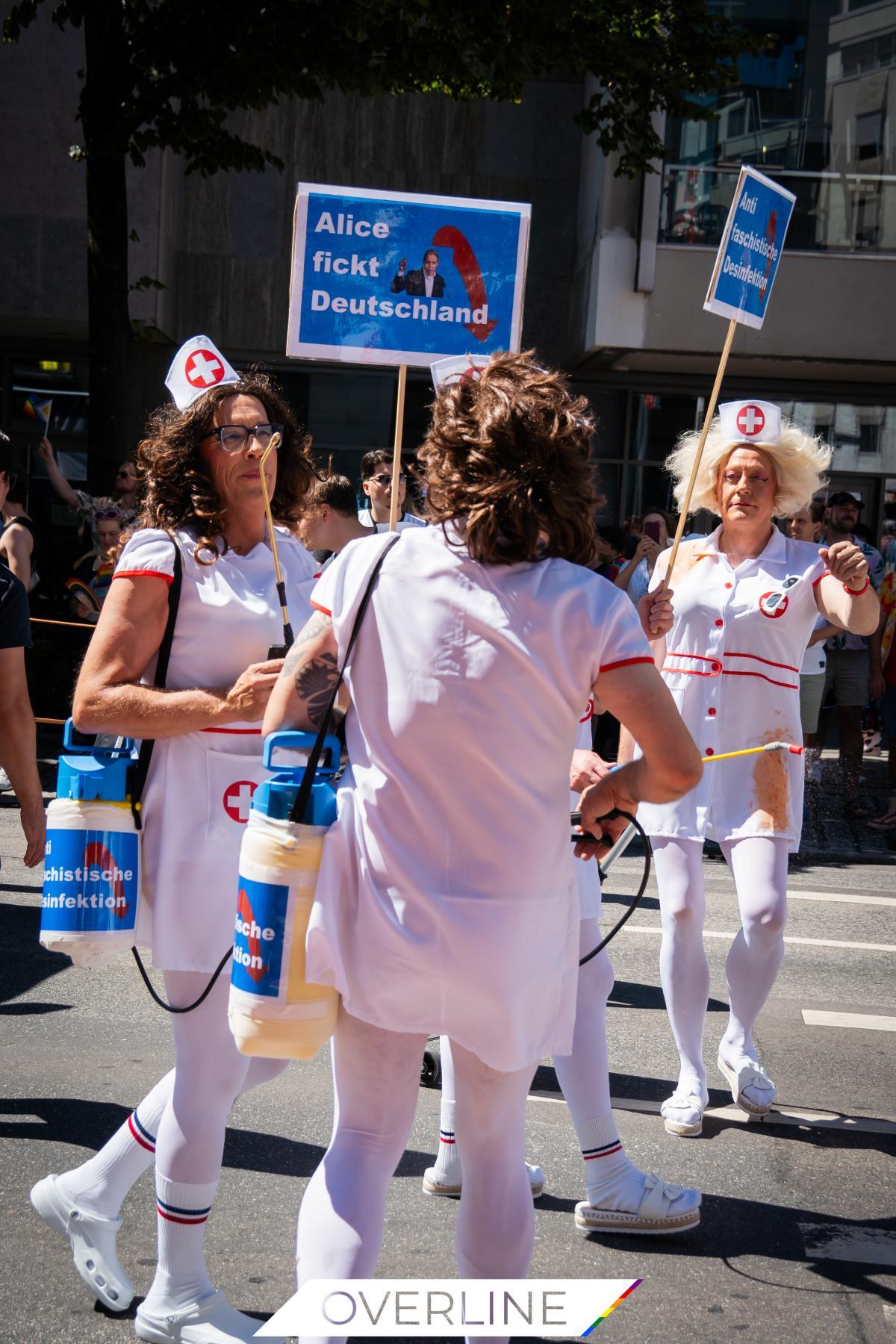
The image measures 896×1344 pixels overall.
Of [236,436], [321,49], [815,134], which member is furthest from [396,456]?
[815,134]

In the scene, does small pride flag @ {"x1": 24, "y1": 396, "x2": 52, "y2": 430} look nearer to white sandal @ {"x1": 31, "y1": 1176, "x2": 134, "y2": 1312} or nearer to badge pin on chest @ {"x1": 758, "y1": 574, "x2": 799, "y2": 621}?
badge pin on chest @ {"x1": 758, "y1": 574, "x2": 799, "y2": 621}

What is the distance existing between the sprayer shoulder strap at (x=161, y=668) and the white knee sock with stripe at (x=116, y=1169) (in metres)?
0.68

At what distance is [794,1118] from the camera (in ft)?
→ 15.5

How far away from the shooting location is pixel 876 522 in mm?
18609

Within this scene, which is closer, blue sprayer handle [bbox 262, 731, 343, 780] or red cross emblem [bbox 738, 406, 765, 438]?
blue sprayer handle [bbox 262, 731, 343, 780]

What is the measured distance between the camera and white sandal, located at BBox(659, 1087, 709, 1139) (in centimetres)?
450

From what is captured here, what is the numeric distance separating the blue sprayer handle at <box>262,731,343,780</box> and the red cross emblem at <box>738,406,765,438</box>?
8.92ft

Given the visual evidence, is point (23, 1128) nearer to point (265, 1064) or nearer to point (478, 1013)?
point (265, 1064)

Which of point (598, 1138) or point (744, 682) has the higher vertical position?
point (744, 682)

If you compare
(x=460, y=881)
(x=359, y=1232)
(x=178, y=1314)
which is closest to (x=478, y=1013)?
(x=460, y=881)

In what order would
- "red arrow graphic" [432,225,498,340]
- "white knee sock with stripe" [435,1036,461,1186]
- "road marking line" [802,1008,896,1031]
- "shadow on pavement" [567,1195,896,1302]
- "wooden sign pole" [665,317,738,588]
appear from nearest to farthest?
"shadow on pavement" [567,1195,896,1302]
"white knee sock with stripe" [435,1036,461,1186]
"wooden sign pole" [665,317,738,588]
"red arrow graphic" [432,225,498,340]
"road marking line" [802,1008,896,1031]

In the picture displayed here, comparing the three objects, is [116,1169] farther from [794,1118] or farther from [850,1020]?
[850,1020]

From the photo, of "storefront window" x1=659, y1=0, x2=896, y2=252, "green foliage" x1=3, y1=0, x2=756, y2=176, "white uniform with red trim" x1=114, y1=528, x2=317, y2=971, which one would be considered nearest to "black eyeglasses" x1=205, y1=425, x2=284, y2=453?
"white uniform with red trim" x1=114, y1=528, x2=317, y2=971

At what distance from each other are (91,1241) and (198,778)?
3.61ft
